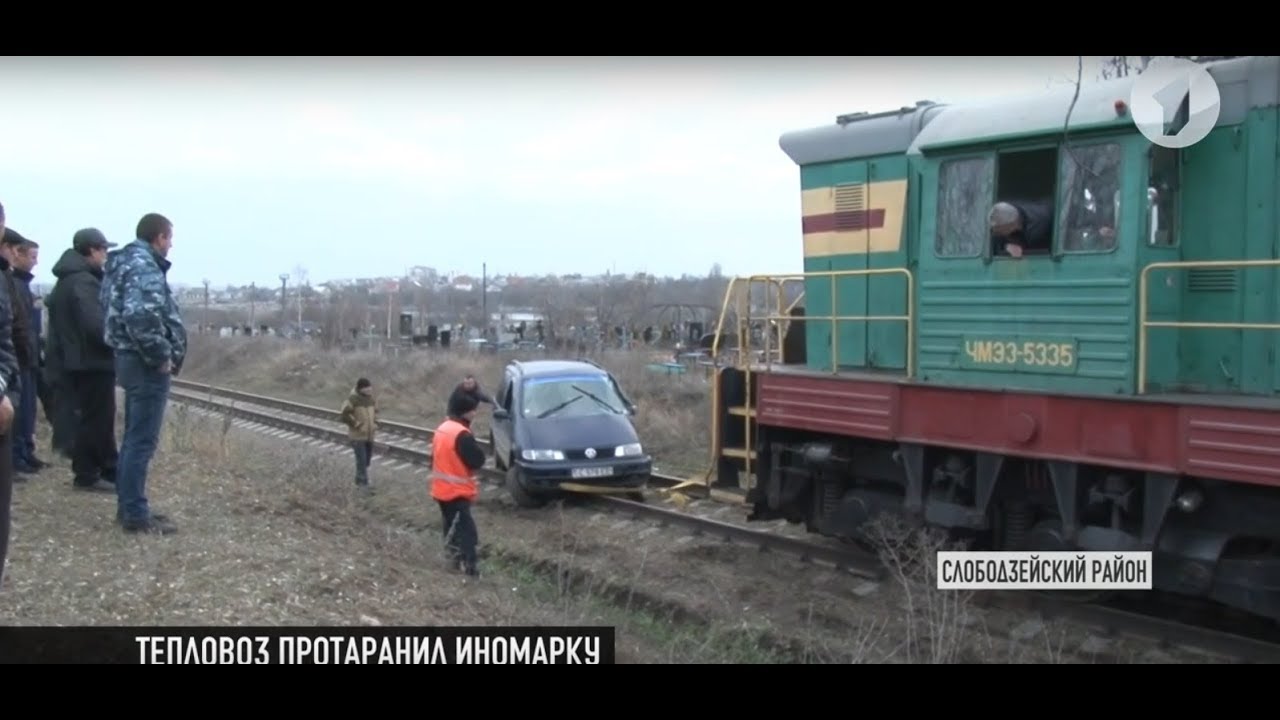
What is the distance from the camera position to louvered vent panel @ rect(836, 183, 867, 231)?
10.4 metres

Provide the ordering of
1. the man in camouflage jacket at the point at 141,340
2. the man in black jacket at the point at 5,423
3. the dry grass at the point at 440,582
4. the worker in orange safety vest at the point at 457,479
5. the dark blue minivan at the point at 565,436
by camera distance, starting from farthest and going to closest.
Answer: the dark blue minivan at the point at 565,436, the worker in orange safety vest at the point at 457,479, the man in camouflage jacket at the point at 141,340, the dry grass at the point at 440,582, the man in black jacket at the point at 5,423

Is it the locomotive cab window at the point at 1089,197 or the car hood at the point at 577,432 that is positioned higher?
the locomotive cab window at the point at 1089,197

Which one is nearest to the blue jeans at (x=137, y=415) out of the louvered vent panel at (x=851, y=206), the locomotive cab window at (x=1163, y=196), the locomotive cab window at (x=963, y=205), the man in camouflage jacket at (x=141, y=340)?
the man in camouflage jacket at (x=141, y=340)

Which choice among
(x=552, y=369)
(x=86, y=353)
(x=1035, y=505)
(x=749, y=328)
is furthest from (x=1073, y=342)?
(x=552, y=369)

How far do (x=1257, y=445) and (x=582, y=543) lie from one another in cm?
697

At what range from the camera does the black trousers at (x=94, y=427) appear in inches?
347

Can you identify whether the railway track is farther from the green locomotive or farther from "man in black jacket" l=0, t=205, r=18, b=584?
"man in black jacket" l=0, t=205, r=18, b=584

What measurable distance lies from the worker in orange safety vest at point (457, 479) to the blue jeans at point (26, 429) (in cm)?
339

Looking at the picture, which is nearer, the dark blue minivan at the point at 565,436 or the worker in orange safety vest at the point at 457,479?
the worker in orange safety vest at the point at 457,479

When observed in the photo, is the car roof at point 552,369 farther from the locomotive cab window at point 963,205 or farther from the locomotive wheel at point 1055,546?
the locomotive wheel at point 1055,546

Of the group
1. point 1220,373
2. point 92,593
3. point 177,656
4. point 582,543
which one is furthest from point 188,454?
point 1220,373

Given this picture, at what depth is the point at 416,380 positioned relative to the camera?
1201 inches

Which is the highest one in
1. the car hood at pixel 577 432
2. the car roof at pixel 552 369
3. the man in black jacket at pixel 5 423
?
the man in black jacket at pixel 5 423

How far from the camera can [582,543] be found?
12102mm
